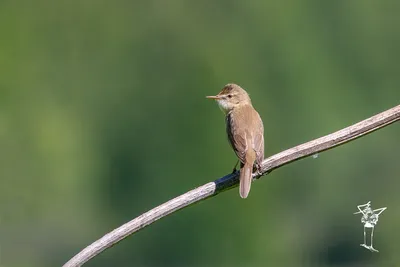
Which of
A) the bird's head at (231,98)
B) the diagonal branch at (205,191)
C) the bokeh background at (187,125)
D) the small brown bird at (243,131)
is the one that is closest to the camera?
the diagonal branch at (205,191)

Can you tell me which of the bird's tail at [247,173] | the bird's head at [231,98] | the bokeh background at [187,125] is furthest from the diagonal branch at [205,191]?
the bokeh background at [187,125]

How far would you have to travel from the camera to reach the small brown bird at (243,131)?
592 cm

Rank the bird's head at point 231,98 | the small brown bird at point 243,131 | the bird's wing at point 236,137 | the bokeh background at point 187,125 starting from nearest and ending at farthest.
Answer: the small brown bird at point 243,131
the bird's wing at point 236,137
the bird's head at point 231,98
the bokeh background at point 187,125

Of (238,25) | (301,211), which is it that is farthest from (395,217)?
(238,25)

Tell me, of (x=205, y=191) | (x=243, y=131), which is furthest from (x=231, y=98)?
(x=205, y=191)

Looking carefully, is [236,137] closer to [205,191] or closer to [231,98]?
[231,98]

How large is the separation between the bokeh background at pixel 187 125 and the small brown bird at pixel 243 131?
13779 mm

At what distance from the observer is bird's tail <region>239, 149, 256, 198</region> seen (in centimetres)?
570

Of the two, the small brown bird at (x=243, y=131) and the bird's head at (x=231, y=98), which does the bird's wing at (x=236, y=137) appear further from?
the bird's head at (x=231, y=98)

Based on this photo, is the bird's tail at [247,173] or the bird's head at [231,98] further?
the bird's head at [231,98]

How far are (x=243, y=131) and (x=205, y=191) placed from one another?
2191mm

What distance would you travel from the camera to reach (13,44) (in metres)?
37.2

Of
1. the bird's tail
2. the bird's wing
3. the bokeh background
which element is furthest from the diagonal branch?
the bokeh background

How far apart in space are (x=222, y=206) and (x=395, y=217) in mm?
4287
